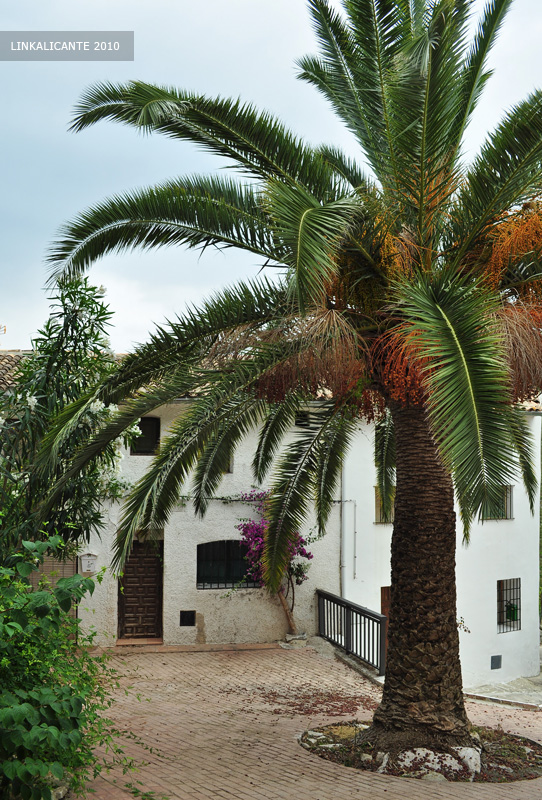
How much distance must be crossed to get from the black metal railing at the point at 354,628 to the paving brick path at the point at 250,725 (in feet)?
1.63

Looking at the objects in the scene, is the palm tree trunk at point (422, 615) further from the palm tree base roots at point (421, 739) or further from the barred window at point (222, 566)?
the barred window at point (222, 566)

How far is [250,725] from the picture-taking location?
9766 millimetres

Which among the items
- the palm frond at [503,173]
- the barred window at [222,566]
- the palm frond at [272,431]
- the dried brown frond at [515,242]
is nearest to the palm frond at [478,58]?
the palm frond at [503,173]

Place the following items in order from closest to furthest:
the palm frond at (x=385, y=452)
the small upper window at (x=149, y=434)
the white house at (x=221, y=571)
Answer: the palm frond at (x=385, y=452), the white house at (x=221, y=571), the small upper window at (x=149, y=434)

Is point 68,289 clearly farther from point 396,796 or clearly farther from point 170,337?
point 396,796

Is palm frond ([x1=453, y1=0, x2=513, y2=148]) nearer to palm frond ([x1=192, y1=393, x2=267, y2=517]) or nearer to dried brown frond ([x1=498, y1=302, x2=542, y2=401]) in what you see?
dried brown frond ([x1=498, y1=302, x2=542, y2=401])

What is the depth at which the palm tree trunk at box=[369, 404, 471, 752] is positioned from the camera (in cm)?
818

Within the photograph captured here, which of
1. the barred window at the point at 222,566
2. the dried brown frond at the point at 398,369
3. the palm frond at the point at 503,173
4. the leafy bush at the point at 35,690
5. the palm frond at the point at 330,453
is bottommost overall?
the barred window at the point at 222,566

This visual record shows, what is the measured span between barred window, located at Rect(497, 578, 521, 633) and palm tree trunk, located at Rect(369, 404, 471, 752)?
13.2 meters

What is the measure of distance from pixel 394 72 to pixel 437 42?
0.64 metres

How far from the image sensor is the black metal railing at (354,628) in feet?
43.9

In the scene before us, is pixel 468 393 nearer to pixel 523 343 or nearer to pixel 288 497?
pixel 523 343

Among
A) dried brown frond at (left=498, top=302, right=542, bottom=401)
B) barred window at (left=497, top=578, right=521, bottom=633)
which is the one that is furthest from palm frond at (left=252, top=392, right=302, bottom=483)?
barred window at (left=497, top=578, right=521, bottom=633)

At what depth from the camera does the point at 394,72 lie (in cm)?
697
